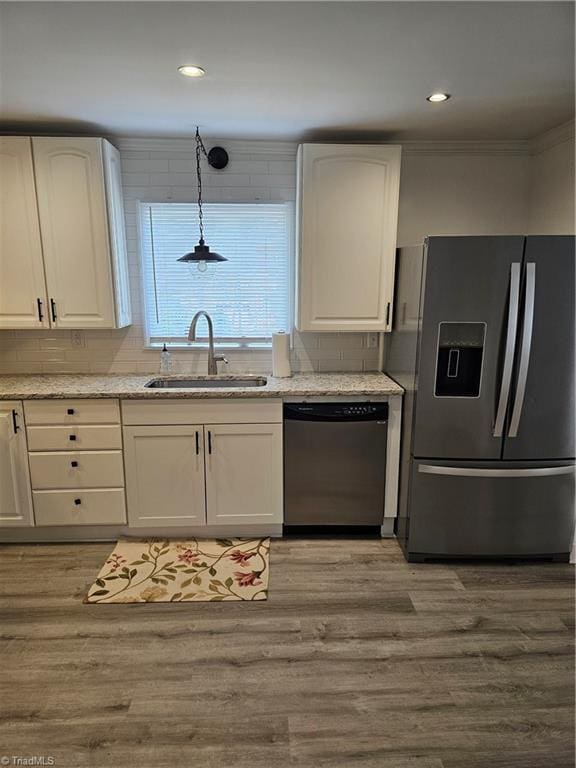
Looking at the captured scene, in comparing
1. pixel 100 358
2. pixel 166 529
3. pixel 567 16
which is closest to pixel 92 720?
pixel 166 529

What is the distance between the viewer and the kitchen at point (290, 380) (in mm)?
1676

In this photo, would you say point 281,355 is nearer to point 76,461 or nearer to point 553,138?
point 76,461

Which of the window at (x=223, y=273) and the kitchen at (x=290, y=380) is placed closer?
the kitchen at (x=290, y=380)

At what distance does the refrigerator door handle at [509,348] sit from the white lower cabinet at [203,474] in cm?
124

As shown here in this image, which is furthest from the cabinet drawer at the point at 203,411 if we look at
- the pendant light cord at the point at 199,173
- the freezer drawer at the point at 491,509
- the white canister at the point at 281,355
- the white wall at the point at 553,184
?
the white wall at the point at 553,184

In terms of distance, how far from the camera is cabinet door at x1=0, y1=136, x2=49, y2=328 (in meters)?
2.64

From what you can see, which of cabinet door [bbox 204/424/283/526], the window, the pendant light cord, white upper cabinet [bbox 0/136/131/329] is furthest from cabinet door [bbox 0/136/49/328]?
cabinet door [bbox 204/424/283/526]

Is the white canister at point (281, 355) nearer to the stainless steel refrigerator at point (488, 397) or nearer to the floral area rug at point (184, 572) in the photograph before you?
the stainless steel refrigerator at point (488, 397)

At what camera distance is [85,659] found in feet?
6.39

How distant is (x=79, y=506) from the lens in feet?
9.04

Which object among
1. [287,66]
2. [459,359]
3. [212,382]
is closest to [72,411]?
[212,382]

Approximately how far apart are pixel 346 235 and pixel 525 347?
1.24 metres

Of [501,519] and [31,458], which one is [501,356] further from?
[31,458]

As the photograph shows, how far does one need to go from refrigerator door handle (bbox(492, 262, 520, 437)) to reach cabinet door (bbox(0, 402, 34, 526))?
8.85 feet
